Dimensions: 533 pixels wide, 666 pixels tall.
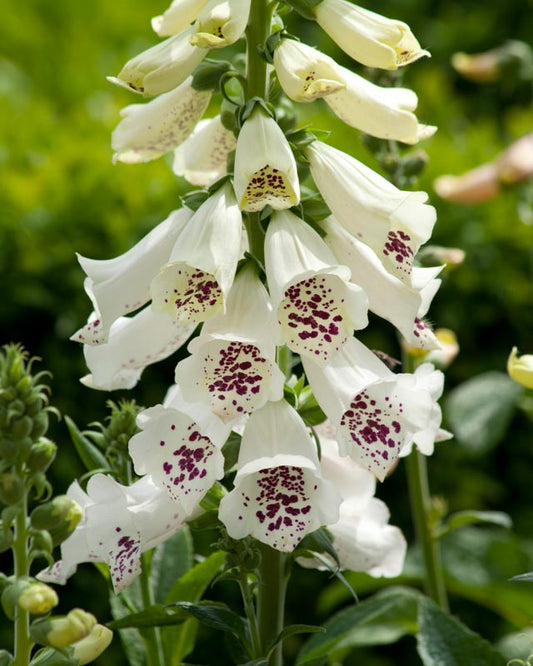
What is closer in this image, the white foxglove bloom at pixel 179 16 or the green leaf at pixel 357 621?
the white foxglove bloom at pixel 179 16

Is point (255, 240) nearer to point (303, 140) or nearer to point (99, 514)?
point (303, 140)

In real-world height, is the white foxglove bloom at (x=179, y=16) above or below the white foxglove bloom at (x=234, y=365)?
above

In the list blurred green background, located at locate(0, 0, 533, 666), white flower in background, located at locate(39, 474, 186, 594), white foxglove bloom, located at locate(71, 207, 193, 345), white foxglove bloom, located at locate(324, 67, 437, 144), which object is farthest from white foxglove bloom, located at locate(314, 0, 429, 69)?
blurred green background, located at locate(0, 0, 533, 666)

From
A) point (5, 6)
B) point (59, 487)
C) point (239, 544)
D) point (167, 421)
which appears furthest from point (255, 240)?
point (5, 6)

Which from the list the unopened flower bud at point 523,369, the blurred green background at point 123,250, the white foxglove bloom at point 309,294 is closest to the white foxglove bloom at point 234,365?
the white foxglove bloom at point 309,294

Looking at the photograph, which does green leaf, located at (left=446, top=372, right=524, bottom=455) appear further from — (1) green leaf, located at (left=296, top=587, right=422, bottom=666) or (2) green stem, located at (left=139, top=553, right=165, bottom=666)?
(2) green stem, located at (left=139, top=553, right=165, bottom=666)

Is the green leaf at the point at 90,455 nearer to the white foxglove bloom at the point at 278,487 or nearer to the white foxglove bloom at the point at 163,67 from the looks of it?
the white foxglove bloom at the point at 278,487
